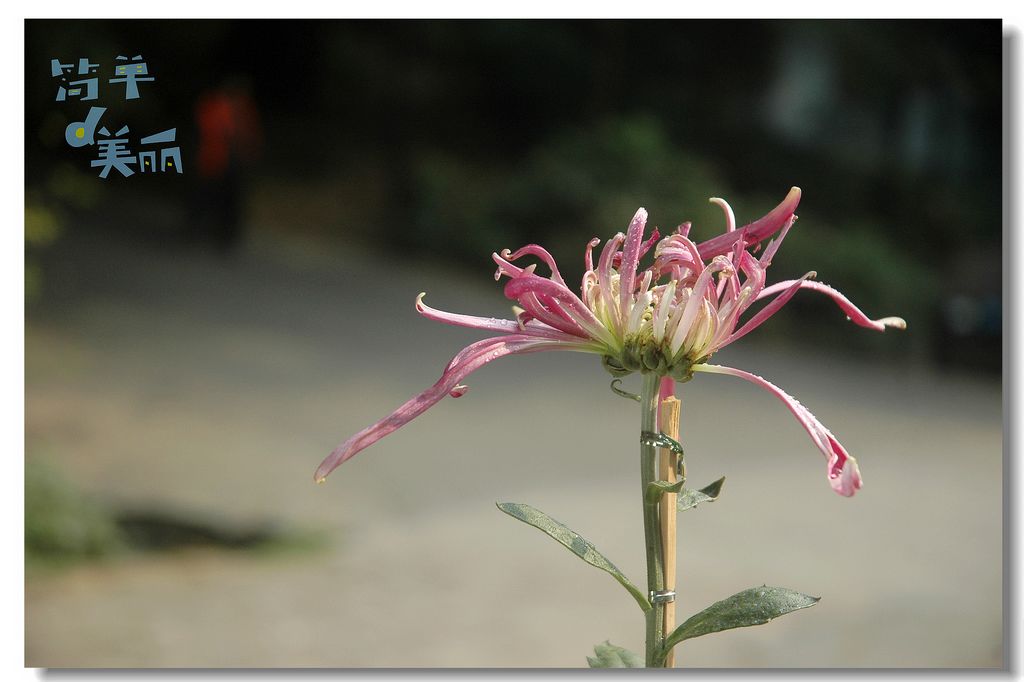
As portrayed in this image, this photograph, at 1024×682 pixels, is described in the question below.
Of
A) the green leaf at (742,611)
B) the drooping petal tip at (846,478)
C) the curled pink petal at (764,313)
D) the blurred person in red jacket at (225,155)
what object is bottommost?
the green leaf at (742,611)

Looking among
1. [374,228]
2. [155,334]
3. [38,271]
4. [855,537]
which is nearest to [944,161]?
[855,537]

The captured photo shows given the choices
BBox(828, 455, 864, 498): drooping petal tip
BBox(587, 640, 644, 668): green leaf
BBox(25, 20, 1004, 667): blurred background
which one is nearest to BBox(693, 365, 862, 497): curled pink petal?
BBox(828, 455, 864, 498): drooping petal tip

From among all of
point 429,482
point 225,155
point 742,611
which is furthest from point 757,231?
point 429,482

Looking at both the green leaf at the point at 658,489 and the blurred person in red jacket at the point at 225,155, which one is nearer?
the green leaf at the point at 658,489

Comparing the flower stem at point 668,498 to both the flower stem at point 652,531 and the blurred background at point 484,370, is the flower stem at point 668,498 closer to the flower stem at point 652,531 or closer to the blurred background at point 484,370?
the flower stem at point 652,531

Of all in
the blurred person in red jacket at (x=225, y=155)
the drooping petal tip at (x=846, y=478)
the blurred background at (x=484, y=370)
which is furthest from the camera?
the blurred background at (x=484, y=370)

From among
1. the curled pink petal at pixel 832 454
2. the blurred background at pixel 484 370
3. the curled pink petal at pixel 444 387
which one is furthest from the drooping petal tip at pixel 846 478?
the blurred background at pixel 484 370

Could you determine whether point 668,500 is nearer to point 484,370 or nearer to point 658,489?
point 658,489
